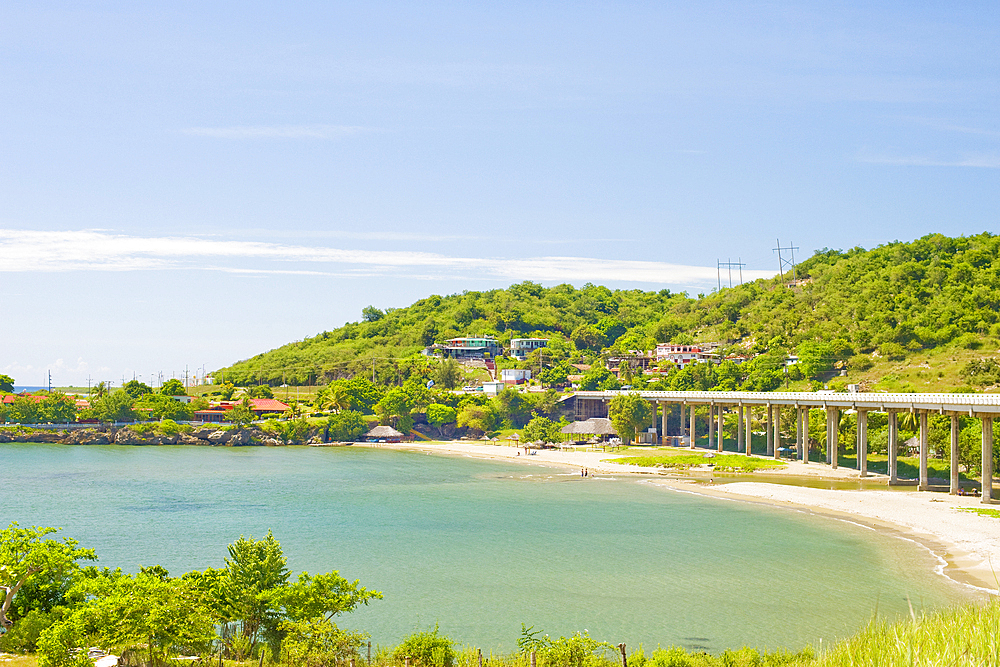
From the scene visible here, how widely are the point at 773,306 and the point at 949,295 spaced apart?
40.5 meters

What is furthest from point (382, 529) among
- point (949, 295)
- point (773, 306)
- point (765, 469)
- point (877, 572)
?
point (773, 306)

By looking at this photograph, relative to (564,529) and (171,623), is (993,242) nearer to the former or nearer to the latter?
(564,529)

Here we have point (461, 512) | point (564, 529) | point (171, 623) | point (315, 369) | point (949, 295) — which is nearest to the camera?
point (171, 623)

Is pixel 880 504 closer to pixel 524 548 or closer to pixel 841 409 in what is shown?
pixel 524 548

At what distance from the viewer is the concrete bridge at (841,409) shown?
5112 centimetres

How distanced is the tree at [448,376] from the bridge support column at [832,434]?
72939mm

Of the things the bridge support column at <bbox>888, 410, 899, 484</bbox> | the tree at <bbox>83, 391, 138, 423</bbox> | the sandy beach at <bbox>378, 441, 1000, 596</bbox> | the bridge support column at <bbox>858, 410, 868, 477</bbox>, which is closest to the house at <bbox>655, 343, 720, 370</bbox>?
the sandy beach at <bbox>378, 441, 1000, 596</bbox>

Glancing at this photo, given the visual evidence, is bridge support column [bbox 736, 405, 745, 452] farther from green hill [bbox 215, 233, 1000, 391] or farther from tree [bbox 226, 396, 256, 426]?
tree [bbox 226, 396, 256, 426]

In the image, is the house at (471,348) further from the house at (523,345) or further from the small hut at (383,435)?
the small hut at (383,435)

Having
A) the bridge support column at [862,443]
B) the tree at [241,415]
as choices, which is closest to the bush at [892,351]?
the bridge support column at [862,443]

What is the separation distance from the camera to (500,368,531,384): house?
465 feet

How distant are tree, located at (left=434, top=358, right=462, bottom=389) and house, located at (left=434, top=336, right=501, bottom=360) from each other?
23.9 metres

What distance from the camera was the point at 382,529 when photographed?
4872 centimetres

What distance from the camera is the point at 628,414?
97188mm
